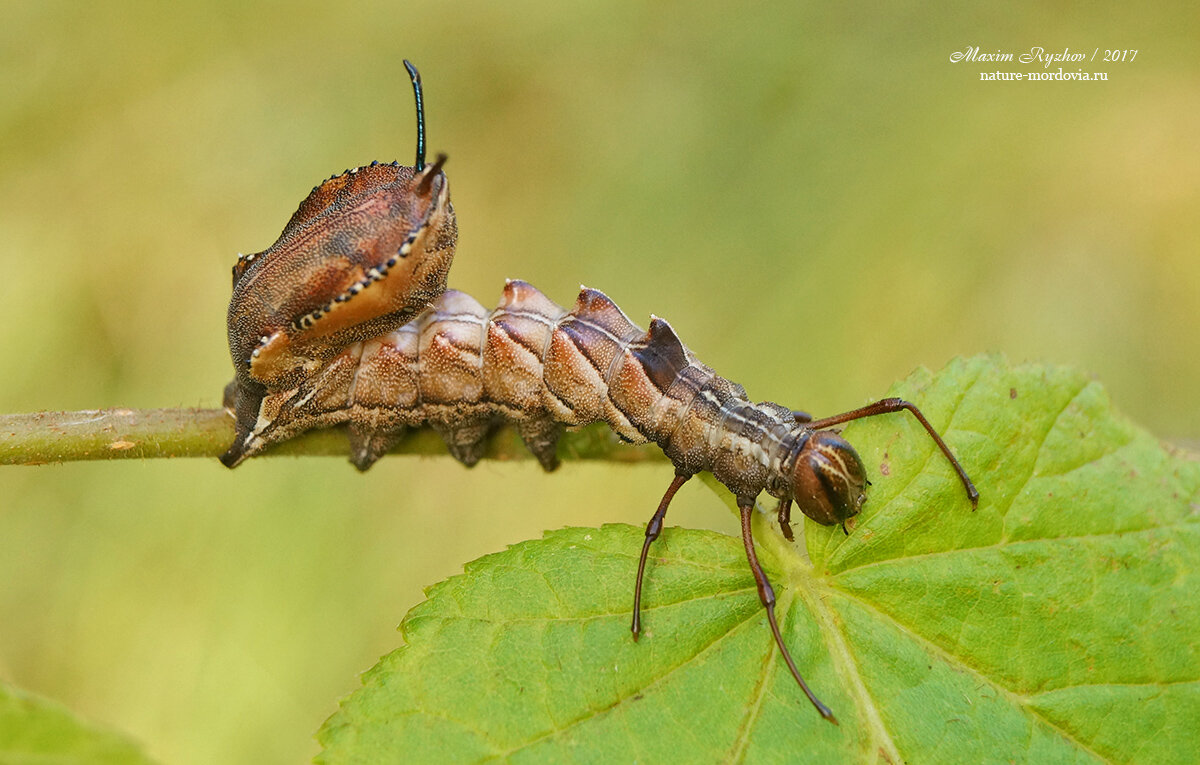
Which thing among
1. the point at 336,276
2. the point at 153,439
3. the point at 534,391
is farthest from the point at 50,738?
the point at 534,391

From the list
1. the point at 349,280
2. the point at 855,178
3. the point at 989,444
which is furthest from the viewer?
the point at 855,178

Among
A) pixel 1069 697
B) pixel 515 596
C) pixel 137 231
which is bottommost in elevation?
pixel 1069 697

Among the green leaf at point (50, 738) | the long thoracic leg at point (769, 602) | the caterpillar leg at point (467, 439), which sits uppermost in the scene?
the caterpillar leg at point (467, 439)

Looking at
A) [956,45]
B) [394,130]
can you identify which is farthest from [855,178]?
[394,130]

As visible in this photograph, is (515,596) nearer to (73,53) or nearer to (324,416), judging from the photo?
(324,416)

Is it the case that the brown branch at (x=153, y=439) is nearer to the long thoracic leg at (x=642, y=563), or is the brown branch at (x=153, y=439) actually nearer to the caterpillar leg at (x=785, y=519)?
the caterpillar leg at (x=785, y=519)

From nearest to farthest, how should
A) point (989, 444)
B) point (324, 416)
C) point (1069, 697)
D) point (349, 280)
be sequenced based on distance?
point (1069, 697) < point (989, 444) < point (349, 280) < point (324, 416)

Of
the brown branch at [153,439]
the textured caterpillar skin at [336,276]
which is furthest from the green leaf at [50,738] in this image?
the textured caterpillar skin at [336,276]
